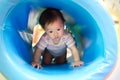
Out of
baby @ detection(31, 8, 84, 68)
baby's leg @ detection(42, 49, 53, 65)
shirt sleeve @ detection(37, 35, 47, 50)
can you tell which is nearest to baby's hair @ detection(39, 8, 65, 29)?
baby @ detection(31, 8, 84, 68)

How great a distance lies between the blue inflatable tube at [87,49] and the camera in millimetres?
1334

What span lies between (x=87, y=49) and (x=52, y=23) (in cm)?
25

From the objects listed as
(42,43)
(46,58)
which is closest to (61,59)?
(46,58)

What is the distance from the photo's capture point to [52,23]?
1487mm

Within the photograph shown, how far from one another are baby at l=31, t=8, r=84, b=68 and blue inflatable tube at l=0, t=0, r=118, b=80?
51 mm

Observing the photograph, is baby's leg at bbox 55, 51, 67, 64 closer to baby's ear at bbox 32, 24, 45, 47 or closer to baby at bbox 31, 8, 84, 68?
baby at bbox 31, 8, 84, 68

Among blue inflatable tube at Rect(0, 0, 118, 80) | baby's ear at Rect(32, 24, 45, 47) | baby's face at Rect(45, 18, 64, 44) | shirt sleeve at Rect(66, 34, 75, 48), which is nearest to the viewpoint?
blue inflatable tube at Rect(0, 0, 118, 80)

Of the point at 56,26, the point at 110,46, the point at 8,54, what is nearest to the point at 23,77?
the point at 8,54

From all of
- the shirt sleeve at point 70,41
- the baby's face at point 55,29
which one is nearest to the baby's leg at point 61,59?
the shirt sleeve at point 70,41

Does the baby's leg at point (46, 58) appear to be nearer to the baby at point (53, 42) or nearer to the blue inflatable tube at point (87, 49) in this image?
the baby at point (53, 42)

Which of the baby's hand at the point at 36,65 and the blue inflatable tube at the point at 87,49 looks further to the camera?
the baby's hand at the point at 36,65

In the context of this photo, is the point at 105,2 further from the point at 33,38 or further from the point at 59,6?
the point at 33,38

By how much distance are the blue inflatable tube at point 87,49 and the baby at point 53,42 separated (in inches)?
2.0

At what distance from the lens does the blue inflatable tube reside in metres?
1.33
